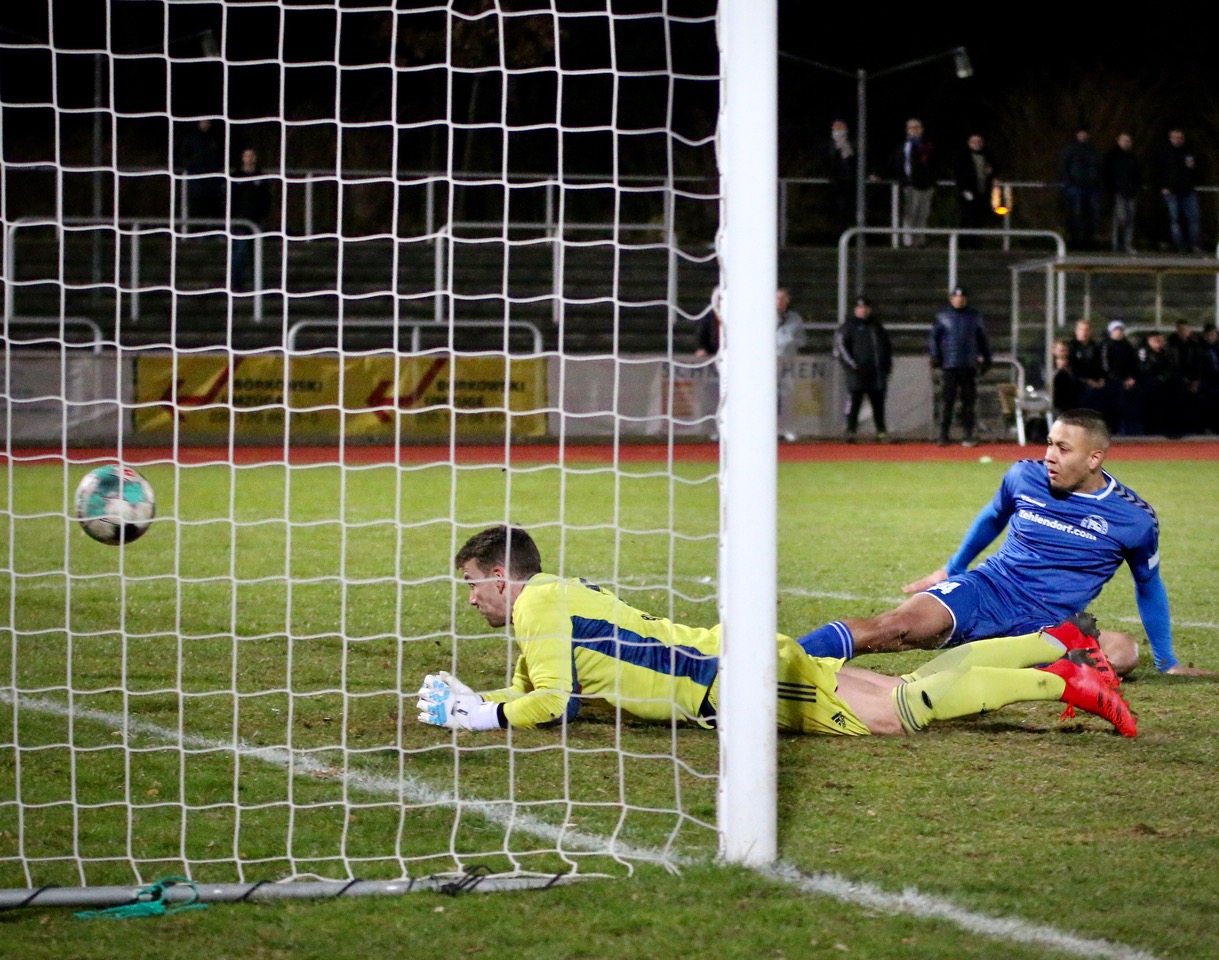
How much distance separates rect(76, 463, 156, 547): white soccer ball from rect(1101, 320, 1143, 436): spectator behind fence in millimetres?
15267

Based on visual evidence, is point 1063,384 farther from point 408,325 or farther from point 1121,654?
point 1121,654

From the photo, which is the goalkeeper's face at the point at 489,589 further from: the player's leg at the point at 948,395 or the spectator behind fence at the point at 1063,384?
the spectator behind fence at the point at 1063,384

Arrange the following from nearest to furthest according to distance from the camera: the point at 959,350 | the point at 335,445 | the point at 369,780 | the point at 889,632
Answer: the point at 369,780, the point at 889,632, the point at 959,350, the point at 335,445

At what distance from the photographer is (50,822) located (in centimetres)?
401

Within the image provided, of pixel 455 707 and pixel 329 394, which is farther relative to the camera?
pixel 329 394

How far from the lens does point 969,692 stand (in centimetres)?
489

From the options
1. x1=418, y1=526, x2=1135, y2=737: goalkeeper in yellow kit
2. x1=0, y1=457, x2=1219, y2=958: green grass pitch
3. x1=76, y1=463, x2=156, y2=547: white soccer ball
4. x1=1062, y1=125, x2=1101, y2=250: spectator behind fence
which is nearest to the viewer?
x1=0, y1=457, x2=1219, y2=958: green grass pitch

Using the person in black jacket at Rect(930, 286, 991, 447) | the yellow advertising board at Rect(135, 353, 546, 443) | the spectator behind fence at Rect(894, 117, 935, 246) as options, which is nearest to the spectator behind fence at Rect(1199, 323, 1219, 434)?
the person in black jacket at Rect(930, 286, 991, 447)

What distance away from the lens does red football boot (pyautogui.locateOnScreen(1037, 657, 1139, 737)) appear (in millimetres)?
4828

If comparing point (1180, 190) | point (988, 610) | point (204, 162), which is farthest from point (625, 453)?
point (1180, 190)

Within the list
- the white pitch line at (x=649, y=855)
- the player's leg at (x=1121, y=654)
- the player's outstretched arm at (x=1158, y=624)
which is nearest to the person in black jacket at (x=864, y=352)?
the player's outstretched arm at (x=1158, y=624)

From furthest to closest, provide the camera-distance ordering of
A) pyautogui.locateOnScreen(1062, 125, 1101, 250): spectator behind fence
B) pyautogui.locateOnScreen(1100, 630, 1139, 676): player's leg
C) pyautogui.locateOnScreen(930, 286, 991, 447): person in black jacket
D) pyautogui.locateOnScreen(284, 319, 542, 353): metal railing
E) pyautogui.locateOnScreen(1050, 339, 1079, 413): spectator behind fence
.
Answer: pyautogui.locateOnScreen(1062, 125, 1101, 250): spectator behind fence < pyautogui.locateOnScreen(1050, 339, 1079, 413): spectator behind fence < pyautogui.locateOnScreen(930, 286, 991, 447): person in black jacket < pyautogui.locateOnScreen(284, 319, 542, 353): metal railing < pyautogui.locateOnScreen(1100, 630, 1139, 676): player's leg

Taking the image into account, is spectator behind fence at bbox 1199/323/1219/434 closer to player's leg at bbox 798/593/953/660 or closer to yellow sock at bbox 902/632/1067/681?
player's leg at bbox 798/593/953/660

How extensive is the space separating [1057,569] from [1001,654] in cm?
74
